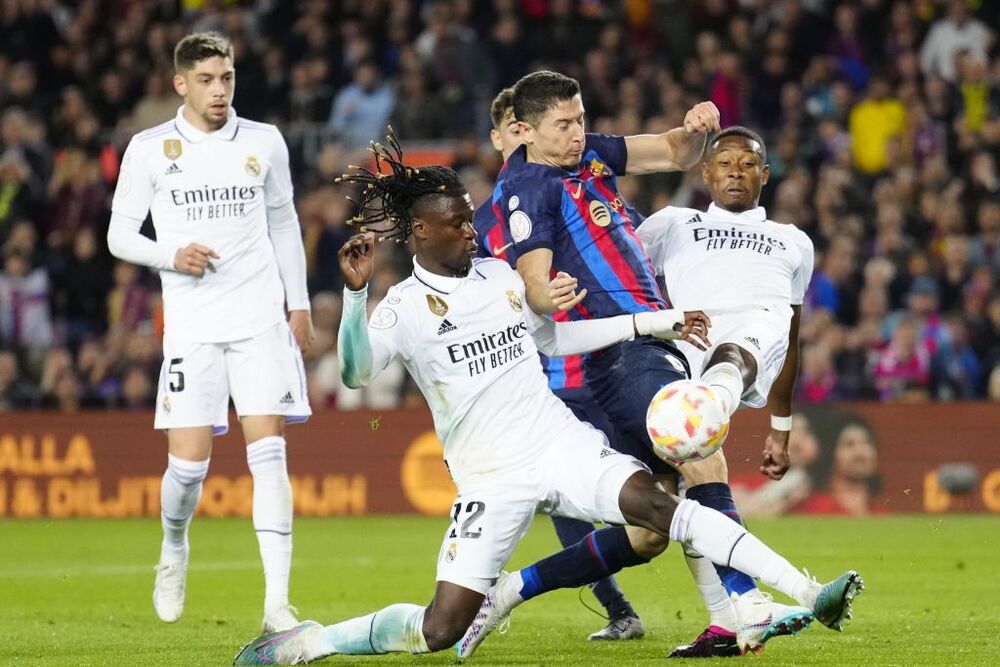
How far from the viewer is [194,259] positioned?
840cm

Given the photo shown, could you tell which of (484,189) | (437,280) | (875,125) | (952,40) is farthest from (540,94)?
(952,40)

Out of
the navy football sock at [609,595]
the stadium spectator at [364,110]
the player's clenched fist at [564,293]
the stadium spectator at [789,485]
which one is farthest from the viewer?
the stadium spectator at [364,110]

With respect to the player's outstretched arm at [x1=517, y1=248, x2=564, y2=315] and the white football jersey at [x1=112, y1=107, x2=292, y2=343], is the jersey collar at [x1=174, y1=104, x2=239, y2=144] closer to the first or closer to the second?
the white football jersey at [x1=112, y1=107, x2=292, y2=343]

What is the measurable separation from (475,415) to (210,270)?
2.28 metres

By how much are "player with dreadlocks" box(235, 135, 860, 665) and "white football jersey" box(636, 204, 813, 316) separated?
921 mm

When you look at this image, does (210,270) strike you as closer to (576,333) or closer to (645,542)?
(576,333)

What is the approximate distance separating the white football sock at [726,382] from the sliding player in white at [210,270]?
2.39 m

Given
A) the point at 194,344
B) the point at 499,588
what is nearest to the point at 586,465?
the point at 499,588

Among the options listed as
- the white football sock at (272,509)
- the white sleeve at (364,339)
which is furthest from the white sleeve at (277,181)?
the white sleeve at (364,339)

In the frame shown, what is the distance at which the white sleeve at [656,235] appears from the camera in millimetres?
8141

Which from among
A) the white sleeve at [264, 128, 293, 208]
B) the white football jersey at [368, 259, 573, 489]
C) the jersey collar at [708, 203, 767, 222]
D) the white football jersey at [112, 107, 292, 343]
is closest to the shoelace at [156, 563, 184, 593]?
the white football jersey at [112, 107, 292, 343]

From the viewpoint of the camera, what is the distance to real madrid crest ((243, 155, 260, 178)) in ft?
28.6

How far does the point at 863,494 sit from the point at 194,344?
8988 mm

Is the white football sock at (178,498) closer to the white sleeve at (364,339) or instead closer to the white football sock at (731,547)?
the white sleeve at (364,339)
